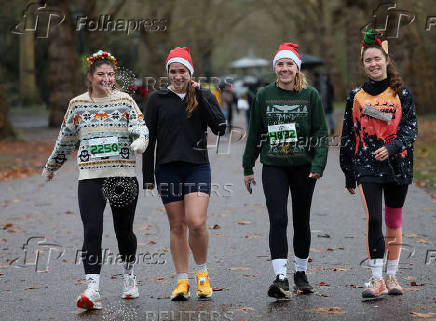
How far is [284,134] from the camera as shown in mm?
6660

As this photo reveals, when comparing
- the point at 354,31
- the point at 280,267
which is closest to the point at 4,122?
the point at 354,31

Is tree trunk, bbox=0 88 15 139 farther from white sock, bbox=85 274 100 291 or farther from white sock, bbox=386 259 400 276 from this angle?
white sock, bbox=386 259 400 276

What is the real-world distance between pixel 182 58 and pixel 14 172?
13.0m

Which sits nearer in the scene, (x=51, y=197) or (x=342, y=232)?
(x=342, y=232)

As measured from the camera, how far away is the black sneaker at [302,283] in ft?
22.2

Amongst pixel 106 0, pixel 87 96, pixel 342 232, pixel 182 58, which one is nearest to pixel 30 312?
pixel 87 96

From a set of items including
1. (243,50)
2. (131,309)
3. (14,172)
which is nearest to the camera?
(131,309)

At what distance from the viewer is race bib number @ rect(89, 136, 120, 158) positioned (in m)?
6.57

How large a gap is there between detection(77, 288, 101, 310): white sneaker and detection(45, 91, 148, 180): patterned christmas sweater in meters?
0.83

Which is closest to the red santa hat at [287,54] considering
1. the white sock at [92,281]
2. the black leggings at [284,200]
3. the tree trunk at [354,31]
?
the black leggings at [284,200]

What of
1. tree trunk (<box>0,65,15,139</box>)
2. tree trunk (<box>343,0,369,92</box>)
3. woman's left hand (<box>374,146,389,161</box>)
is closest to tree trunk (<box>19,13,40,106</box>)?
tree trunk (<box>343,0,369,92</box>)

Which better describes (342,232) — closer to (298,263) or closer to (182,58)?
(298,263)

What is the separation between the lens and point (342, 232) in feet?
32.8

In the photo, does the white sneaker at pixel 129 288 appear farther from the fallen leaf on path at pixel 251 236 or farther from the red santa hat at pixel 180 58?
the fallen leaf on path at pixel 251 236
